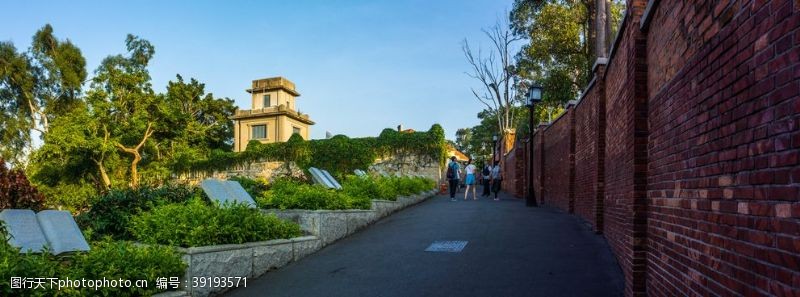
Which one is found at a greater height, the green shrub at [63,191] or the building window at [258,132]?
the building window at [258,132]

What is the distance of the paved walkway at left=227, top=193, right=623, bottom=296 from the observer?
6.14 m

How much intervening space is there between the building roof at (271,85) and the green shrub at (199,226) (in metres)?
37.0

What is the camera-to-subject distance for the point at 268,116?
42656mm

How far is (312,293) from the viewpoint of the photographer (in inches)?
246

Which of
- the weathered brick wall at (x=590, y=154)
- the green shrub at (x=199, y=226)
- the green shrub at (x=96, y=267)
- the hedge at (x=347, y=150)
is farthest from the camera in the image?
the hedge at (x=347, y=150)

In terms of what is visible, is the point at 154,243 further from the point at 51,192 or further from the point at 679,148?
the point at 51,192

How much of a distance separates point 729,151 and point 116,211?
8109mm

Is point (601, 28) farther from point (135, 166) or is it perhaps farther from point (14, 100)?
point (14, 100)

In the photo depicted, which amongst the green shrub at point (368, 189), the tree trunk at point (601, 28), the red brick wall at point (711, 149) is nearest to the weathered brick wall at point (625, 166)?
the red brick wall at point (711, 149)

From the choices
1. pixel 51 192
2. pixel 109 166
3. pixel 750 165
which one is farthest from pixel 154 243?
pixel 51 192

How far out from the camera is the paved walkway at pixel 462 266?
6.14 metres

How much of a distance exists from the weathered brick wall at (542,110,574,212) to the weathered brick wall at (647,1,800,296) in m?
8.59

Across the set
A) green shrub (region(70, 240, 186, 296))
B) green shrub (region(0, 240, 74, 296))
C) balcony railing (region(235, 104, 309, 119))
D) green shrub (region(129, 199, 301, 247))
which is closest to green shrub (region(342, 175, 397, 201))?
green shrub (region(129, 199, 301, 247))

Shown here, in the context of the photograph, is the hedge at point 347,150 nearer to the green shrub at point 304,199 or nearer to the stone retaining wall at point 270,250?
the green shrub at point 304,199
